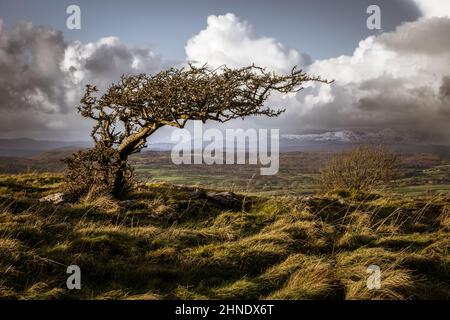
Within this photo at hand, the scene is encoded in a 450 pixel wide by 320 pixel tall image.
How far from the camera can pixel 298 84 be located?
44.0 feet

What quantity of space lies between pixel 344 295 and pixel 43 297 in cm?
543

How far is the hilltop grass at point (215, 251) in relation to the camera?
6961 mm

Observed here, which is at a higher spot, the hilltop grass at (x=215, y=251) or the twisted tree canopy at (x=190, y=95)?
the twisted tree canopy at (x=190, y=95)

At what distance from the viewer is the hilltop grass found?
696 centimetres

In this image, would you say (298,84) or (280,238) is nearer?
(280,238)

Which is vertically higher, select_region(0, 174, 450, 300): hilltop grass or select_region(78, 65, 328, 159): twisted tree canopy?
select_region(78, 65, 328, 159): twisted tree canopy

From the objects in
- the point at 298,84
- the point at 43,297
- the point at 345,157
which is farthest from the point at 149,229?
the point at 345,157

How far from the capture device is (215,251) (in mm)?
8828
